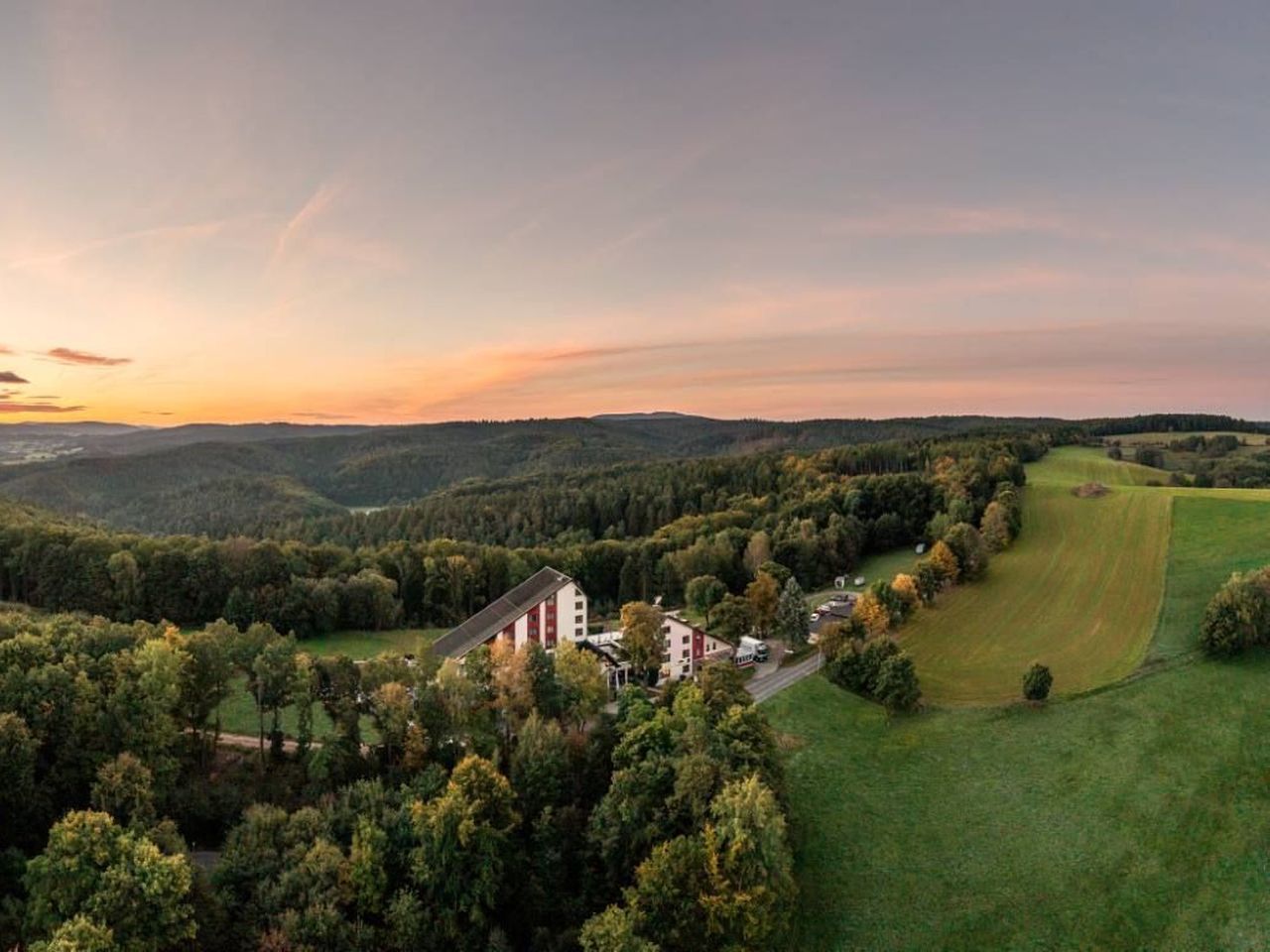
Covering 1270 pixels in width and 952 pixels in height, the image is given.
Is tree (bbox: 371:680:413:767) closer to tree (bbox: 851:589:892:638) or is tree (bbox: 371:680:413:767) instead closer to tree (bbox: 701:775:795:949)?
tree (bbox: 701:775:795:949)

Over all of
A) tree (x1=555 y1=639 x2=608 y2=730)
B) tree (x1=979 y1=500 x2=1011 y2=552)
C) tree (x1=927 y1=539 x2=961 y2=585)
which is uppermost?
tree (x1=979 y1=500 x2=1011 y2=552)

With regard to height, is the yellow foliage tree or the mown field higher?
the yellow foliage tree

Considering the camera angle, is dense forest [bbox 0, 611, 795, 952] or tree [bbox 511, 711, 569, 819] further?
tree [bbox 511, 711, 569, 819]

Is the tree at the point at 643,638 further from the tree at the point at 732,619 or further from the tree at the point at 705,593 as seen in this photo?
the tree at the point at 705,593

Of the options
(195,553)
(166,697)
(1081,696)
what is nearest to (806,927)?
(1081,696)

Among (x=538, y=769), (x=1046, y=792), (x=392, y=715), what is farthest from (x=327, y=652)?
(x=1046, y=792)

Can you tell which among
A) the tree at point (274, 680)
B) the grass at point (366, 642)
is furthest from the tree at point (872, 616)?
the tree at point (274, 680)

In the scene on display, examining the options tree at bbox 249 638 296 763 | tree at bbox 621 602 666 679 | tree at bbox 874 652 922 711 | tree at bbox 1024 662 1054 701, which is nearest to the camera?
tree at bbox 249 638 296 763

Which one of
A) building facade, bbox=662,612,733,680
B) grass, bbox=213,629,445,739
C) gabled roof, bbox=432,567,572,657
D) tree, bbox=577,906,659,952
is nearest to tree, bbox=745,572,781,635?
building facade, bbox=662,612,733,680
